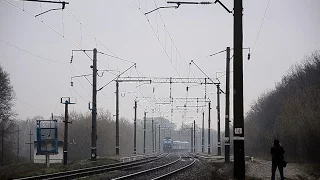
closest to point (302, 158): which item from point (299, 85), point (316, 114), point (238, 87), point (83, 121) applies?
point (316, 114)

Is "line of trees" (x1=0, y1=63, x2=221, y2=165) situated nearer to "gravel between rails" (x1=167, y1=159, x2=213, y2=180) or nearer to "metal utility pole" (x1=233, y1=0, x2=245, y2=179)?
"gravel between rails" (x1=167, y1=159, x2=213, y2=180)

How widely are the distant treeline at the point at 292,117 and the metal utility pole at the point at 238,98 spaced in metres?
17.7

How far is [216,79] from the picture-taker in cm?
5125

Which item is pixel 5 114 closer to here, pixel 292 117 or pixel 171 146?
pixel 292 117

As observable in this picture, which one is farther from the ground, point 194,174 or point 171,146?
point 194,174

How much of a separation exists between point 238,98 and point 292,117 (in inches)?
1053

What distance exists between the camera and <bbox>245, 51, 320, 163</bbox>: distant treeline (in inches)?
1447

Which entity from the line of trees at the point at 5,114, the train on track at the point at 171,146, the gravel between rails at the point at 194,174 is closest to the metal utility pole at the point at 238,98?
the gravel between rails at the point at 194,174

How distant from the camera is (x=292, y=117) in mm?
43781

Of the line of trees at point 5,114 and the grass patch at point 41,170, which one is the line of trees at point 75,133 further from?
the grass patch at point 41,170

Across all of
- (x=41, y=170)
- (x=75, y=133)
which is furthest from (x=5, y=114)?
(x=41, y=170)

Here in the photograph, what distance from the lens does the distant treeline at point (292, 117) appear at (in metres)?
36.8

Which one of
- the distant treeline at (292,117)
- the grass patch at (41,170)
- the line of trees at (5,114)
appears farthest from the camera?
the line of trees at (5,114)

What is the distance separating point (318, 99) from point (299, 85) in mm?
17216
